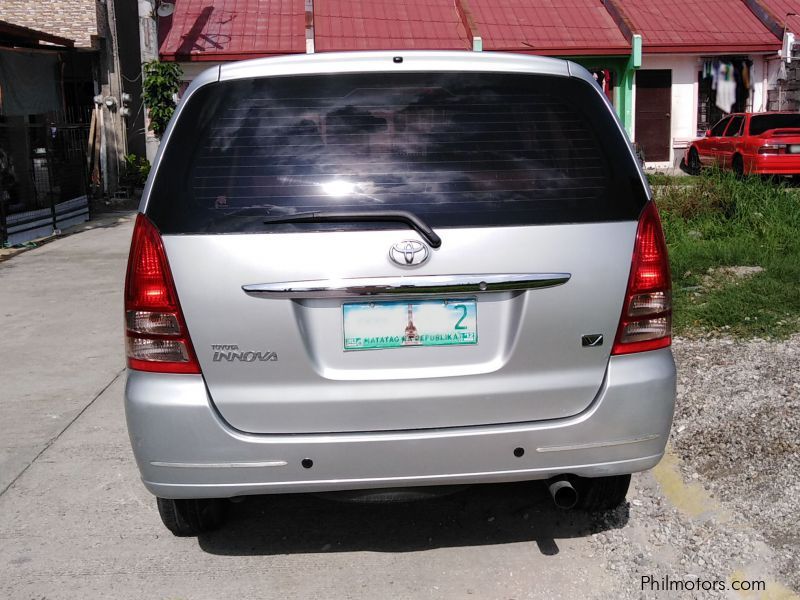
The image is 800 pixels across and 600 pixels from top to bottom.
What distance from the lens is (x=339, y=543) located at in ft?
12.9

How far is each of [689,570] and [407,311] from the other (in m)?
1.51

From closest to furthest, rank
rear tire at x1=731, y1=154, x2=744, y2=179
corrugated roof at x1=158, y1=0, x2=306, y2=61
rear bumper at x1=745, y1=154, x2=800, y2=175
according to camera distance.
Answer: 1. rear bumper at x1=745, y1=154, x2=800, y2=175
2. rear tire at x1=731, y1=154, x2=744, y2=179
3. corrugated roof at x1=158, y1=0, x2=306, y2=61

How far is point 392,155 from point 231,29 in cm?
2204

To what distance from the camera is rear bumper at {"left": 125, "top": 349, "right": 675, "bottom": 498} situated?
3.14 metres

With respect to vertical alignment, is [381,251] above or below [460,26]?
below

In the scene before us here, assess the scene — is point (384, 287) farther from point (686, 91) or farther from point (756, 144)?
point (686, 91)

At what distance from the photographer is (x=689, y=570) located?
3557 millimetres

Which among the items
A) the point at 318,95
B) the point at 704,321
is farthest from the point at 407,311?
the point at 704,321

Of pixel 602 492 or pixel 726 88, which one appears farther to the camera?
pixel 726 88

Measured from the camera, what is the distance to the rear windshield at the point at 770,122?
1908cm

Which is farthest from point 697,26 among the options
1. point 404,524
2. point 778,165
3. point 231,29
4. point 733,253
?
point 404,524

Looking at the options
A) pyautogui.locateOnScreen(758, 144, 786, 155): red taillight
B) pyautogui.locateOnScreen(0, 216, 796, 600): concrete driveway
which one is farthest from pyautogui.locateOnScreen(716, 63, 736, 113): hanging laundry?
pyautogui.locateOnScreen(0, 216, 796, 600): concrete driveway

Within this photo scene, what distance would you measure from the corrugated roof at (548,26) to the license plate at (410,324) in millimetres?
21231

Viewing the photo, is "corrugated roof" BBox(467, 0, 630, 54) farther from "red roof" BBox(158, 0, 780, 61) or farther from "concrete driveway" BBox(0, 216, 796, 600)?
"concrete driveway" BBox(0, 216, 796, 600)
